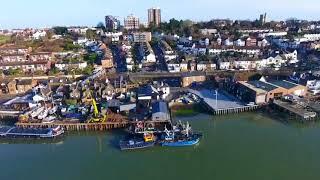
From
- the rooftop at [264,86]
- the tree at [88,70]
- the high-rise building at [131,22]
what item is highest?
the high-rise building at [131,22]

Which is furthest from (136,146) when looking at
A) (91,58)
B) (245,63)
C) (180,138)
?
(91,58)

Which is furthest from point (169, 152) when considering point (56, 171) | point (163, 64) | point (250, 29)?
point (250, 29)

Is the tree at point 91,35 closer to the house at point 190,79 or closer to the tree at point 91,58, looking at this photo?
the tree at point 91,58

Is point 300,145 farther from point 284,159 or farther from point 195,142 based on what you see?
point 195,142

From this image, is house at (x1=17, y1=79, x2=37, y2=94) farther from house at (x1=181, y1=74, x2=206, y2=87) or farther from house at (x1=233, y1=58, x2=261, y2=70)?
house at (x1=233, y1=58, x2=261, y2=70)

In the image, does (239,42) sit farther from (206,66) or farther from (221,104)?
(221,104)

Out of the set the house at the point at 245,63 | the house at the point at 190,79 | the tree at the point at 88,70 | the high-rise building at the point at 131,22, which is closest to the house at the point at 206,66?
the house at the point at 245,63

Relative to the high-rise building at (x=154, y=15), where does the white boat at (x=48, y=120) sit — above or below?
below
